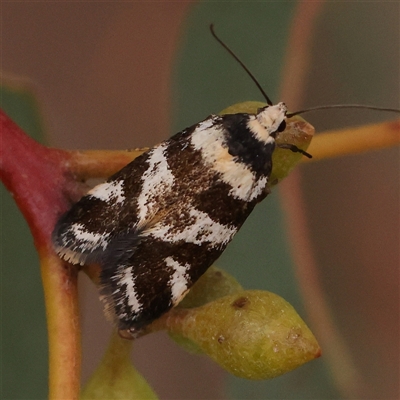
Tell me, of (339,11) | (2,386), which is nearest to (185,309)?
(2,386)

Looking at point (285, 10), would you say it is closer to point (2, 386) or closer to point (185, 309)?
point (185, 309)

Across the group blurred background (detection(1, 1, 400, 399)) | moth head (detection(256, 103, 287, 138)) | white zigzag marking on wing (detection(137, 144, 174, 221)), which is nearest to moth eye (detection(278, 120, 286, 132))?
moth head (detection(256, 103, 287, 138))

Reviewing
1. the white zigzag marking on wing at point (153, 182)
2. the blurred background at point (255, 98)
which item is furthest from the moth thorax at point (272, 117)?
the blurred background at point (255, 98)

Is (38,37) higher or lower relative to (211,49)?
higher

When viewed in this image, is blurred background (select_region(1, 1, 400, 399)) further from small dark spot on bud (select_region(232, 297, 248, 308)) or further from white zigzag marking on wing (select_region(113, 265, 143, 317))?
small dark spot on bud (select_region(232, 297, 248, 308))

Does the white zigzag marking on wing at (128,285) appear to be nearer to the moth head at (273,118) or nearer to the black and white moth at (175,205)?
the black and white moth at (175,205)

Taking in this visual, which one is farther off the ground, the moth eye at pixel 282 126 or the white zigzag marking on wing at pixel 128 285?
the moth eye at pixel 282 126
